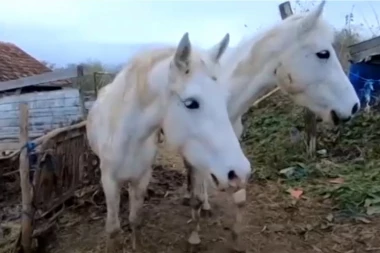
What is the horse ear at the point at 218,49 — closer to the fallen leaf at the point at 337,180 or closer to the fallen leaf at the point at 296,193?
the fallen leaf at the point at 296,193

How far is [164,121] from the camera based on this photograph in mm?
2830

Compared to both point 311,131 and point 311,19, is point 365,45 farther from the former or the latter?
point 311,19

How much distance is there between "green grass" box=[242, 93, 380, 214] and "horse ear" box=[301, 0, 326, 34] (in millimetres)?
1489

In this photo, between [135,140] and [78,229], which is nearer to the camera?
[135,140]

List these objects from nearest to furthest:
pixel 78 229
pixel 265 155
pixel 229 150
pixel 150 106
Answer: pixel 229 150 < pixel 150 106 < pixel 78 229 < pixel 265 155

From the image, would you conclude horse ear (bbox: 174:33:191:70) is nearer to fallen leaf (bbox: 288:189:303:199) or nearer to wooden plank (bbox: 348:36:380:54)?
fallen leaf (bbox: 288:189:303:199)

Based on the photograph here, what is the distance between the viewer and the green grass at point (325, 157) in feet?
13.9

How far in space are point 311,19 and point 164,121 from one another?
4.12 feet

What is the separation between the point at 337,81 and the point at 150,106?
49.5 inches

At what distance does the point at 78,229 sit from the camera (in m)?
4.25

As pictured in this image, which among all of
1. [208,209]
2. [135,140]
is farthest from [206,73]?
[208,209]

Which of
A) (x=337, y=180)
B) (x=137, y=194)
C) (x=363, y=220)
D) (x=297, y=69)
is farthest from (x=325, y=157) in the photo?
(x=137, y=194)

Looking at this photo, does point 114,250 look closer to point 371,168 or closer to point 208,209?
point 208,209

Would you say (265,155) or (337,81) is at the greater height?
(337,81)
